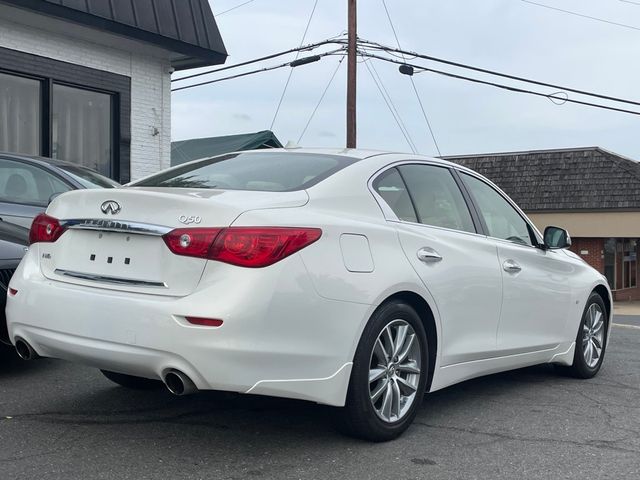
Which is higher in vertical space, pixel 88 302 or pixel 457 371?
pixel 88 302

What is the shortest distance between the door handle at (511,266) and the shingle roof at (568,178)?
86.6ft

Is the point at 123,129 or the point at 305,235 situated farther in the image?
the point at 123,129

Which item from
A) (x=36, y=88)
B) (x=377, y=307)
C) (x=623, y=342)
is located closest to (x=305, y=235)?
(x=377, y=307)

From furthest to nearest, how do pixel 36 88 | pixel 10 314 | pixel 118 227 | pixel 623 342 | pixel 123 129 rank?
pixel 123 129 < pixel 36 88 < pixel 623 342 < pixel 10 314 < pixel 118 227

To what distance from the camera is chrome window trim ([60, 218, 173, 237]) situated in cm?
370

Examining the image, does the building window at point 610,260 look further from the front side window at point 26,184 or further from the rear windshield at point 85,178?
the front side window at point 26,184

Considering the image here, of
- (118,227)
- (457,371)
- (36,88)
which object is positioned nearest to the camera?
(118,227)

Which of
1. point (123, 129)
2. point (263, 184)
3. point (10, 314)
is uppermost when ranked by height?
point (123, 129)

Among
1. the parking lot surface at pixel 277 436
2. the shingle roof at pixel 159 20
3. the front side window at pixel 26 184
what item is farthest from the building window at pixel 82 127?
the parking lot surface at pixel 277 436

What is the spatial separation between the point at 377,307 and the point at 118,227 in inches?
52.7

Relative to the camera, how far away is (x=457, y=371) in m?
4.66

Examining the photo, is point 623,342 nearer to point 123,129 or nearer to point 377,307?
point 377,307

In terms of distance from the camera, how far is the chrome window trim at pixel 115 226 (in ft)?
12.1

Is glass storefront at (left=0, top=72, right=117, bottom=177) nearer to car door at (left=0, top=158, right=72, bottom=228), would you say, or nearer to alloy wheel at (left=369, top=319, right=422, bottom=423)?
car door at (left=0, top=158, right=72, bottom=228)
